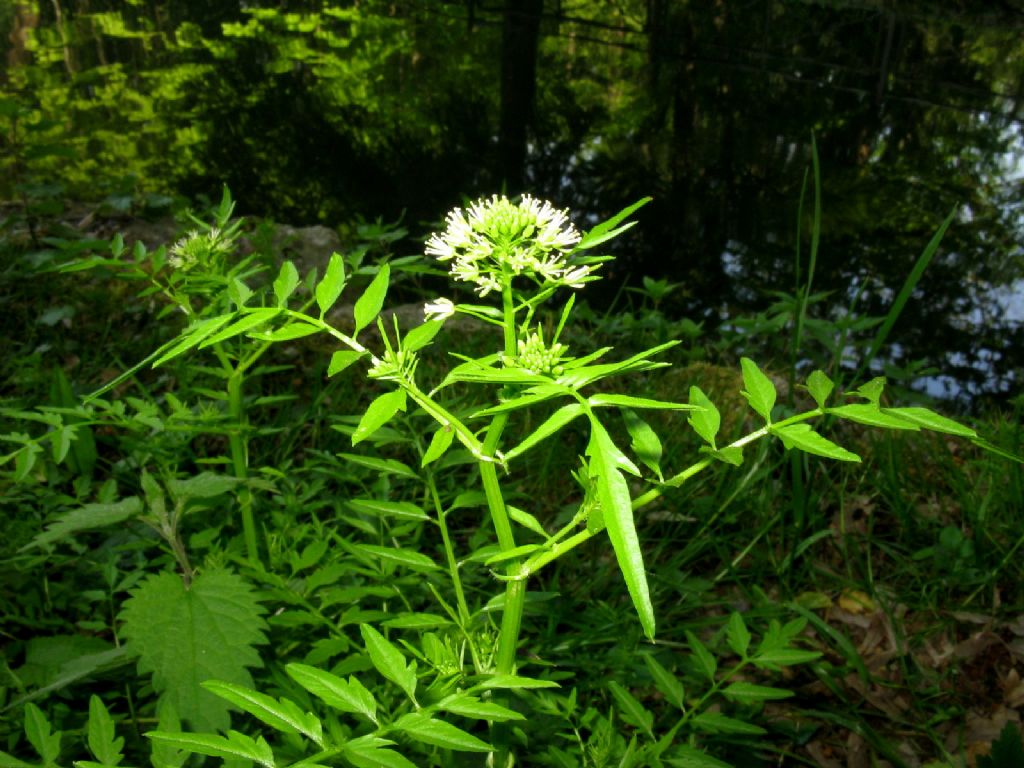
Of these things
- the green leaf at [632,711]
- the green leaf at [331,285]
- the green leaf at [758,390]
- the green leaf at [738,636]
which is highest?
the green leaf at [331,285]

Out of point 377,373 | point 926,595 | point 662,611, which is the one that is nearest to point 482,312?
point 377,373

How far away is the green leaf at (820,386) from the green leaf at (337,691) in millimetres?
595

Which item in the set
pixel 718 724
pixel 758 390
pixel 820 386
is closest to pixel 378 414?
pixel 758 390

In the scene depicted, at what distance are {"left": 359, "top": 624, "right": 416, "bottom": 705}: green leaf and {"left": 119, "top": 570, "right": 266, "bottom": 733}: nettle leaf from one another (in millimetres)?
451

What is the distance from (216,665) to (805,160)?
5993 mm

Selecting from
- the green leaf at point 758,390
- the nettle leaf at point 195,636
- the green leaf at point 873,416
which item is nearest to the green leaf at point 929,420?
the green leaf at point 873,416

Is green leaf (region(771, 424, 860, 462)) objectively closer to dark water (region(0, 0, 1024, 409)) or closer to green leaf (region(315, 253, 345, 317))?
green leaf (region(315, 253, 345, 317))

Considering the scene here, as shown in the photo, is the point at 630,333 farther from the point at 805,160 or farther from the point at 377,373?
the point at 805,160

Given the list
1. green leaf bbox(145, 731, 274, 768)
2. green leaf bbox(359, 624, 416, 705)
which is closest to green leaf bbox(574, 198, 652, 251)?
green leaf bbox(359, 624, 416, 705)

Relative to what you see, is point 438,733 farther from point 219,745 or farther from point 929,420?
point 929,420

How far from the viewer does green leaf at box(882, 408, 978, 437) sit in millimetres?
693

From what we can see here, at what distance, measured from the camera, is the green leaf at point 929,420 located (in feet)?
2.27

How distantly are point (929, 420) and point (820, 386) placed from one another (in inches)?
7.2

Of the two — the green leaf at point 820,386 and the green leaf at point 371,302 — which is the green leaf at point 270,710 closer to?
the green leaf at point 371,302
